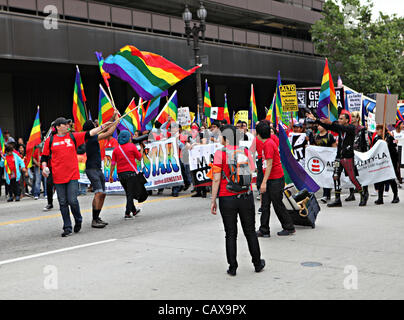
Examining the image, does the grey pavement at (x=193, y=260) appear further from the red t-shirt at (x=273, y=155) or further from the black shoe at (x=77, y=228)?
the red t-shirt at (x=273, y=155)

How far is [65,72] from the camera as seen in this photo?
26.0 metres

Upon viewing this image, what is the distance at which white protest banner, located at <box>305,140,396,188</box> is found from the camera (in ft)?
39.0

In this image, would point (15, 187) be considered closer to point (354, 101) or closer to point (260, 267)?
point (260, 267)

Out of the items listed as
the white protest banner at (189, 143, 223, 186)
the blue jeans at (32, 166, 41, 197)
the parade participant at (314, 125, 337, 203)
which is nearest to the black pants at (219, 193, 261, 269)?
the parade participant at (314, 125, 337, 203)

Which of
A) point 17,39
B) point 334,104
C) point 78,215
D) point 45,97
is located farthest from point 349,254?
point 45,97

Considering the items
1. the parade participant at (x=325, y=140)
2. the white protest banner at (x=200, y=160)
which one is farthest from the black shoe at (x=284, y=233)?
the white protest banner at (x=200, y=160)

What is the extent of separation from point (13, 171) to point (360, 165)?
937 centimetres

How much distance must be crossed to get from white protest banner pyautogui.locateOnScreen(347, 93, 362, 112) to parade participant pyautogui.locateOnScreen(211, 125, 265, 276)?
13.1 meters

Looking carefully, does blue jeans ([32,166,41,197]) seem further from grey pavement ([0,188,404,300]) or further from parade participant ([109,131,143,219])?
parade participant ([109,131,143,219])

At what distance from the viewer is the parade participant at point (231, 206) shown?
19.7 feet

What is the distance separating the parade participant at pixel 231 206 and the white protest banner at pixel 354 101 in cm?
1307

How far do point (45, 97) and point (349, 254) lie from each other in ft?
73.3

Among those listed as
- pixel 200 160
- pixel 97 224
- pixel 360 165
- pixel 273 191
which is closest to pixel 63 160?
pixel 97 224

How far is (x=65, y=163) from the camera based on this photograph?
879 centimetres
